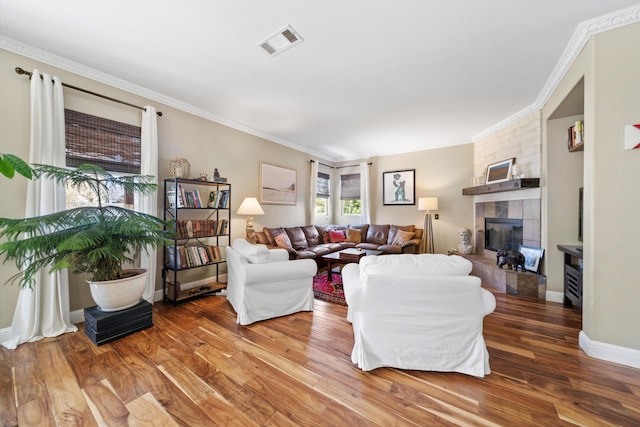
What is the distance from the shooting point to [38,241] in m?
1.82

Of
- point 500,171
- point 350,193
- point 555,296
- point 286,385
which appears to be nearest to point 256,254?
point 286,385

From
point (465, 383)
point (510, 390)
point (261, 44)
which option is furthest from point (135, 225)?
point (510, 390)

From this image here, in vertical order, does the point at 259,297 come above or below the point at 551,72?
below

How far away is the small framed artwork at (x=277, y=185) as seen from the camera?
457cm

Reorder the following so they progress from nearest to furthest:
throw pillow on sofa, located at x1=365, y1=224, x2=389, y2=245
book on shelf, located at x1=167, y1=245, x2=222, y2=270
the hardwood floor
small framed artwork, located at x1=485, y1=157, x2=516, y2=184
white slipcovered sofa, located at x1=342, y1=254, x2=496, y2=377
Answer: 1. the hardwood floor
2. white slipcovered sofa, located at x1=342, y1=254, x2=496, y2=377
3. book on shelf, located at x1=167, y1=245, x2=222, y2=270
4. small framed artwork, located at x1=485, y1=157, x2=516, y2=184
5. throw pillow on sofa, located at x1=365, y1=224, x2=389, y2=245

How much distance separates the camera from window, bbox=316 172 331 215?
6262 millimetres

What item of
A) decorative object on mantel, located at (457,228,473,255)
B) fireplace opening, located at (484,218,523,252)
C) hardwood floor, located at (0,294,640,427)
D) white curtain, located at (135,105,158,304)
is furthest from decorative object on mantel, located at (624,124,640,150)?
white curtain, located at (135,105,158,304)

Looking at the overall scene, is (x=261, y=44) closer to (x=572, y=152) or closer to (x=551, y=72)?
(x=551, y=72)

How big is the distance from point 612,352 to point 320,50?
3.48m

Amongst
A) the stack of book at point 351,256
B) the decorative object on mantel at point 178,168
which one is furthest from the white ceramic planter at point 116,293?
the stack of book at point 351,256

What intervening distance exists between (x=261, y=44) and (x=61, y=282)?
2.94m

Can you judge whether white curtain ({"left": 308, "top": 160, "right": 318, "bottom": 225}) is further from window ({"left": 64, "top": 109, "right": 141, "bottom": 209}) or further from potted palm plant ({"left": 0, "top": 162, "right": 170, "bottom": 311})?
potted palm plant ({"left": 0, "top": 162, "right": 170, "bottom": 311})

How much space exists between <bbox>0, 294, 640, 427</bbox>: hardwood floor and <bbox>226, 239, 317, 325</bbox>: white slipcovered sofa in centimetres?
27

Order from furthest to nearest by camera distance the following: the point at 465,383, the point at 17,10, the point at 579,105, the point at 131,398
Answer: the point at 579,105 → the point at 17,10 → the point at 465,383 → the point at 131,398
